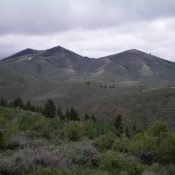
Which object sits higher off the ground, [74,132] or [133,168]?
[133,168]

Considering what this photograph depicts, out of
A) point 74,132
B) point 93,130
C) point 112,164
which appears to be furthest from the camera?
point 93,130

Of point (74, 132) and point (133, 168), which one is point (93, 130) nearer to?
point (74, 132)

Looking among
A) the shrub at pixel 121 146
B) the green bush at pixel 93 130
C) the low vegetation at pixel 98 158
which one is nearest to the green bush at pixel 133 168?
the low vegetation at pixel 98 158

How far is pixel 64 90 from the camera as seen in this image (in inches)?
4080

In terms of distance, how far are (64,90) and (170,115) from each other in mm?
46194

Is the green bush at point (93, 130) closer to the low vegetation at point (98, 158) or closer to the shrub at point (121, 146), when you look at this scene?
the shrub at point (121, 146)

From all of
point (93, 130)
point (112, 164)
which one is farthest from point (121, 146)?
point (93, 130)

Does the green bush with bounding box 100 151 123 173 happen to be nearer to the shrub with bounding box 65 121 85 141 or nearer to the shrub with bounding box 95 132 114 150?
the shrub with bounding box 95 132 114 150

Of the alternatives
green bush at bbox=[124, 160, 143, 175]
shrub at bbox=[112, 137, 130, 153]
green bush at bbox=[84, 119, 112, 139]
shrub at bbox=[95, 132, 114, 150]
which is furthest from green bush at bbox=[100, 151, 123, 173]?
green bush at bbox=[84, 119, 112, 139]

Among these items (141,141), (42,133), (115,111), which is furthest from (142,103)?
(141,141)

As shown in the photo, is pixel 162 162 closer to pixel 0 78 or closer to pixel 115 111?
pixel 115 111

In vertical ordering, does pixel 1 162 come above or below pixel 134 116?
above

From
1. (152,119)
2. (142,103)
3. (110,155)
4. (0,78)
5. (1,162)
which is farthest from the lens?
(0,78)

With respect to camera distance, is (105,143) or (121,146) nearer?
(121,146)
